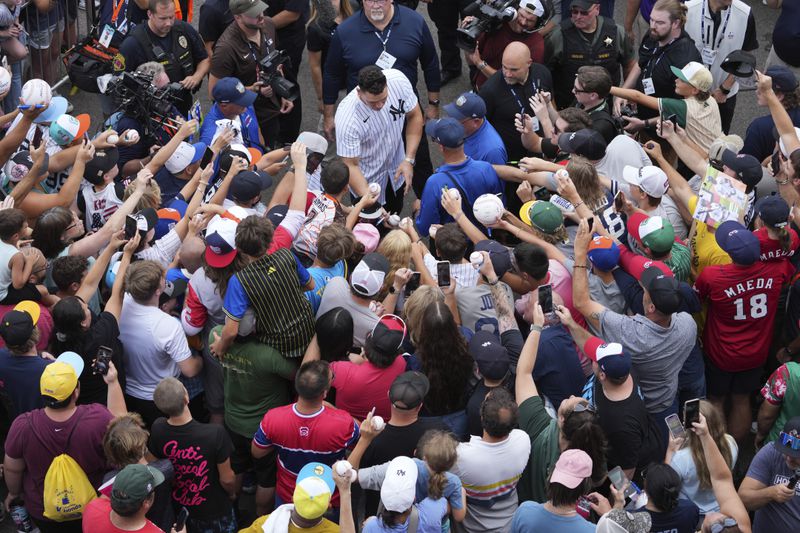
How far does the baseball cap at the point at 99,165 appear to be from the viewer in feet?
22.8

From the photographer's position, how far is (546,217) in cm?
637

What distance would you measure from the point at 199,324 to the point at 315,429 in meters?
1.21

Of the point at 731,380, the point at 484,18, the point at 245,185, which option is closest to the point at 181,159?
the point at 245,185

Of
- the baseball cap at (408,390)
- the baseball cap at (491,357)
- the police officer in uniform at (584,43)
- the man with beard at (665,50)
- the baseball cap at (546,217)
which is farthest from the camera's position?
the police officer in uniform at (584,43)

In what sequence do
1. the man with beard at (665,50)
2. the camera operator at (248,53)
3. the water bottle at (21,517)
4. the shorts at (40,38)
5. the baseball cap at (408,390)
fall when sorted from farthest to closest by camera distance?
the shorts at (40,38), the camera operator at (248,53), the man with beard at (665,50), the water bottle at (21,517), the baseball cap at (408,390)

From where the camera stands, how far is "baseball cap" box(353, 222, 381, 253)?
6.73m

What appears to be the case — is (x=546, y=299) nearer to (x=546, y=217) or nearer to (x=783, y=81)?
(x=546, y=217)

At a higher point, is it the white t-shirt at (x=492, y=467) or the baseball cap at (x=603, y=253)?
the baseball cap at (x=603, y=253)

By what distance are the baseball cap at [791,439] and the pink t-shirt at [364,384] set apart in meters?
2.03

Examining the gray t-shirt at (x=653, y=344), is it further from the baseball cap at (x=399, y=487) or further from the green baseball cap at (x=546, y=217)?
the baseball cap at (x=399, y=487)

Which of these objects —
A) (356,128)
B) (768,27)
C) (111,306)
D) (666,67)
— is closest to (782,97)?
(666,67)

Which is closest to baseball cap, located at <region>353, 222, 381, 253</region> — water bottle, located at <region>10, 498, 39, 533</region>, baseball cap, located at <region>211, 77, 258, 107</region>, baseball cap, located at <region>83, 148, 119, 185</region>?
baseball cap, located at <region>211, 77, 258, 107</region>

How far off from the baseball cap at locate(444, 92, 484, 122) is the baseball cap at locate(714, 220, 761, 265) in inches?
83.5

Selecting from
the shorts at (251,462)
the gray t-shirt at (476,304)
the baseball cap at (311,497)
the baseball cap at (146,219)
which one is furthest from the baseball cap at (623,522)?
the baseball cap at (146,219)
